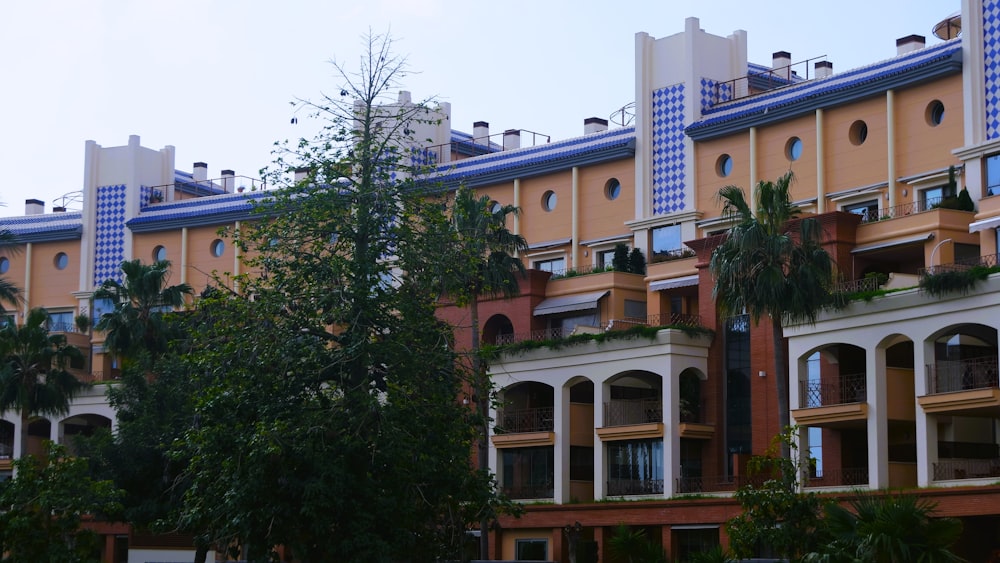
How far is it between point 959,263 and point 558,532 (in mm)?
17270

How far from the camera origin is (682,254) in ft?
186

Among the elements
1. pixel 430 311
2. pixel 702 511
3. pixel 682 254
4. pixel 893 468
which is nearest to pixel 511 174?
pixel 682 254

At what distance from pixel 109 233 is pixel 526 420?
29.2 m

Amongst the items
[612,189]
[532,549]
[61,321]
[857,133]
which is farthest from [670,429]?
[61,321]

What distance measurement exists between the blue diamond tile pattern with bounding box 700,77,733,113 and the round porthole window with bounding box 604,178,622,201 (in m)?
4.93

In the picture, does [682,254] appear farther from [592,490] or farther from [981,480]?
[981,480]

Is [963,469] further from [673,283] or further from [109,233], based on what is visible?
[109,233]

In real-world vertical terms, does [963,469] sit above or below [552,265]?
below

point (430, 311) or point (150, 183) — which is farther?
point (150, 183)

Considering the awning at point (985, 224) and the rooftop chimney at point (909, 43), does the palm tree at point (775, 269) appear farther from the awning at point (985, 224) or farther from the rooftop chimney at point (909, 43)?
the rooftop chimney at point (909, 43)

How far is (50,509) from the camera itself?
40.7 metres

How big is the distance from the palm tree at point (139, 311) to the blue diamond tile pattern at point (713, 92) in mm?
22852

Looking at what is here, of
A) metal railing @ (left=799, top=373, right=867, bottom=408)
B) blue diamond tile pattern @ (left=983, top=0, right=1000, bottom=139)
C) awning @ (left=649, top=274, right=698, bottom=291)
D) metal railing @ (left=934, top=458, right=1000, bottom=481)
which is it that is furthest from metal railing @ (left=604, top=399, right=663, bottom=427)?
blue diamond tile pattern @ (left=983, top=0, right=1000, bottom=139)

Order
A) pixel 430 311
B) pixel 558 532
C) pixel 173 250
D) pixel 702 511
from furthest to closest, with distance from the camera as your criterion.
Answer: pixel 173 250 < pixel 558 532 < pixel 702 511 < pixel 430 311
